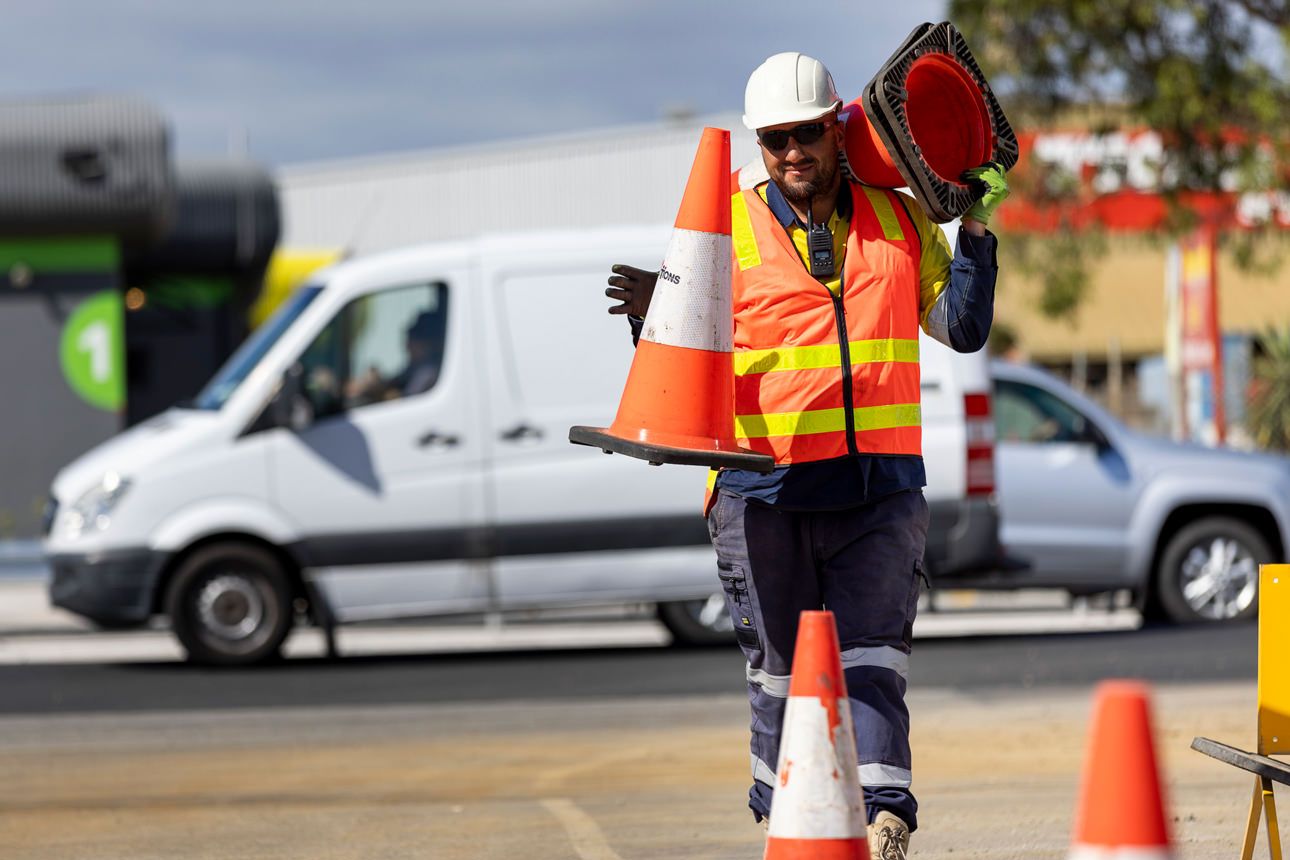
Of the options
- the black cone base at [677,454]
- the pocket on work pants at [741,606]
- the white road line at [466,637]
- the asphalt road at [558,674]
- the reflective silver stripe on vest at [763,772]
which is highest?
the black cone base at [677,454]

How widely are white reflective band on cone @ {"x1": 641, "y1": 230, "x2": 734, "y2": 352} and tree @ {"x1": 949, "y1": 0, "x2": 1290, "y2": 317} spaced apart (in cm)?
1297

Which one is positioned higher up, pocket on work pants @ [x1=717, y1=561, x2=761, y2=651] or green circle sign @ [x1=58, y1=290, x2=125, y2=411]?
green circle sign @ [x1=58, y1=290, x2=125, y2=411]

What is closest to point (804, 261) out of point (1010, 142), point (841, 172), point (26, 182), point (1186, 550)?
point (841, 172)

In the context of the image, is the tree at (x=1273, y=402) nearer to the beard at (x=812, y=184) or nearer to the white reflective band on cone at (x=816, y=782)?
the beard at (x=812, y=184)

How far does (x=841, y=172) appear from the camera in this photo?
15.9 ft

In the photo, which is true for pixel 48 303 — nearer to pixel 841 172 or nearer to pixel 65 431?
pixel 65 431

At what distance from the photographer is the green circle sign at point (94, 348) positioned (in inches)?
848

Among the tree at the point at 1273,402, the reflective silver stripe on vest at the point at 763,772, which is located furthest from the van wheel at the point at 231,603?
the tree at the point at 1273,402

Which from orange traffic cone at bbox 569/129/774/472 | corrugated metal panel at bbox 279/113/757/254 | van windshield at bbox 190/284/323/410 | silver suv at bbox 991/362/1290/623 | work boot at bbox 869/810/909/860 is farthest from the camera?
corrugated metal panel at bbox 279/113/757/254

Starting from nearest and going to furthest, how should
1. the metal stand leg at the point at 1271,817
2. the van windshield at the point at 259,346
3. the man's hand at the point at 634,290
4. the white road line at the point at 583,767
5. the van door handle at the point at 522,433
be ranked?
the metal stand leg at the point at 1271,817 → the man's hand at the point at 634,290 → the white road line at the point at 583,767 → the van door handle at the point at 522,433 → the van windshield at the point at 259,346

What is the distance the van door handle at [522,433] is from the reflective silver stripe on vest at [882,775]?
6.72 metres

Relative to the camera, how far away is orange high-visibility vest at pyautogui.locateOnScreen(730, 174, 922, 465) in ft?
15.5

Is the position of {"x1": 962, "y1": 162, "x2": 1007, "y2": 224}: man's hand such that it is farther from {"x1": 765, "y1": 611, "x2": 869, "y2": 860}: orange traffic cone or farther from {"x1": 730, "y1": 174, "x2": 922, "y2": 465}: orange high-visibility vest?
{"x1": 765, "y1": 611, "x2": 869, "y2": 860}: orange traffic cone

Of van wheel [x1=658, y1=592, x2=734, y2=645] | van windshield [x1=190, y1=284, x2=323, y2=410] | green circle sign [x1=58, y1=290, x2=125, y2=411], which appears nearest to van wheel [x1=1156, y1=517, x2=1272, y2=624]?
van wheel [x1=658, y1=592, x2=734, y2=645]
